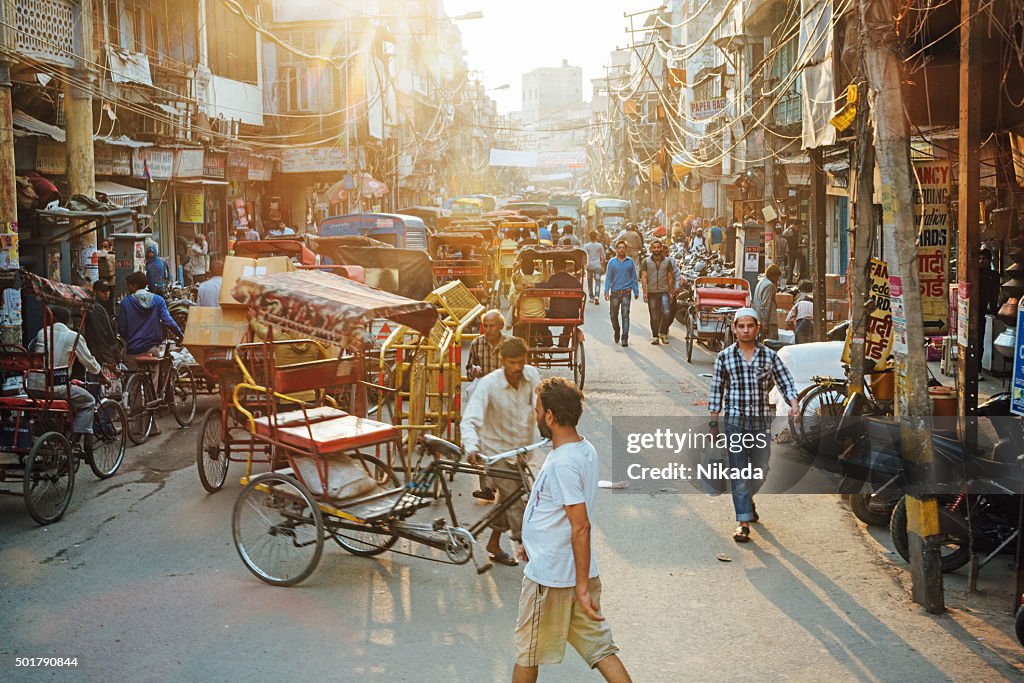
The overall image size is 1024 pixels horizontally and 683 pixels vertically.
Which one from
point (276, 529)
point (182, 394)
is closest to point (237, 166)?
point (182, 394)

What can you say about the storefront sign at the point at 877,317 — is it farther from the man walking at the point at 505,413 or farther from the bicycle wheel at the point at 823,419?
the man walking at the point at 505,413

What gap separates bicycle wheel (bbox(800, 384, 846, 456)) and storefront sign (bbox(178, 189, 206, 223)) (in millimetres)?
20465

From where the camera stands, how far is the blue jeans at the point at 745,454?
7.95m

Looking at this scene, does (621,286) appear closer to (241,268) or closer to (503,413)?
(241,268)

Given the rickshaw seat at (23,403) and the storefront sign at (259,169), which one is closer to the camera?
the rickshaw seat at (23,403)

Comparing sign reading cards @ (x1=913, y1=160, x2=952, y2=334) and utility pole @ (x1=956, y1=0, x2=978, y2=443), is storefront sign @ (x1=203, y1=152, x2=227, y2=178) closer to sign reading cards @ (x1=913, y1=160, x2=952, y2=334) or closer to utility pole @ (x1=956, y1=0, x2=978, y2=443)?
sign reading cards @ (x1=913, y1=160, x2=952, y2=334)

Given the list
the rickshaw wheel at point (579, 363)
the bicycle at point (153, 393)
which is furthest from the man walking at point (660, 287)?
the bicycle at point (153, 393)

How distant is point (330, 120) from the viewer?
3956 centimetres

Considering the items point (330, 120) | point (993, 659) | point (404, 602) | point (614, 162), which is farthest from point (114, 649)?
point (614, 162)

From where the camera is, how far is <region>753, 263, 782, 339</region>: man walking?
621 inches

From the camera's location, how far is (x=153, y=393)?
11781 millimetres

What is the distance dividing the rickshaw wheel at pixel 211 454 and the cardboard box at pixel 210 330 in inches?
69.4

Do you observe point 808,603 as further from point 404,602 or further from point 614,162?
point 614,162

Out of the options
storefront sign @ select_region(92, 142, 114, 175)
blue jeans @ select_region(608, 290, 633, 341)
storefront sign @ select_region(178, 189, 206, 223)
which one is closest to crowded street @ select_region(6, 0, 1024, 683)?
blue jeans @ select_region(608, 290, 633, 341)
